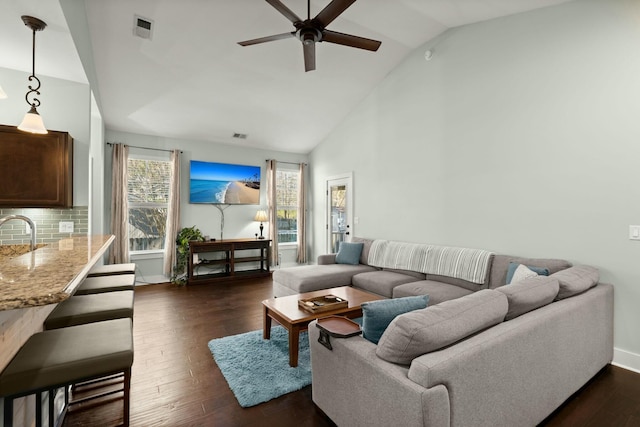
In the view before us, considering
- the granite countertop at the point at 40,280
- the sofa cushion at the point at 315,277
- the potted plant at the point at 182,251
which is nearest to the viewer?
the granite countertop at the point at 40,280

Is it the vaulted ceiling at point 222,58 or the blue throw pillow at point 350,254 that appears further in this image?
the blue throw pillow at point 350,254

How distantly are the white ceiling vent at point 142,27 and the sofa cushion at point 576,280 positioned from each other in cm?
453

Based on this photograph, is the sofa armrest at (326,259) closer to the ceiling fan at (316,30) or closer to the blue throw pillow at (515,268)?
the blue throw pillow at (515,268)

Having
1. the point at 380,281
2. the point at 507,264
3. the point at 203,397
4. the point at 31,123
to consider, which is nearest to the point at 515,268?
the point at 507,264

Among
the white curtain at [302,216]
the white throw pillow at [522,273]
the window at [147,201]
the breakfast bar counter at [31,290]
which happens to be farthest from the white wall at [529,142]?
the window at [147,201]

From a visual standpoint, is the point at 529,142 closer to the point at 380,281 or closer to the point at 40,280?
the point at 380,281

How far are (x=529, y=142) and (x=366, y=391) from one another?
10.3 ft

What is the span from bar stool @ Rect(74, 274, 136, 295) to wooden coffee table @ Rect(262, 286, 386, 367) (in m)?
1.23

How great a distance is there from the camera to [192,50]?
12.5 ft

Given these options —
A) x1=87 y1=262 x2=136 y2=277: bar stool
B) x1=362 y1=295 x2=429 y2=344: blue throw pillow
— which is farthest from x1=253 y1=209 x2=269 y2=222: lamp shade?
x1=362 y1=295 x2=429 y2=344: blue throw pillow

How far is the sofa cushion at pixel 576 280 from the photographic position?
2225 millimetres

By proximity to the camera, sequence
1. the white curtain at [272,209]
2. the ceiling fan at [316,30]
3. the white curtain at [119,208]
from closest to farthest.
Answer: the ceiling fan at [316,30], the white curtain at [119,208], the white curtain at [272,209]

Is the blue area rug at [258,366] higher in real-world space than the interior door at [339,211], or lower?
lower

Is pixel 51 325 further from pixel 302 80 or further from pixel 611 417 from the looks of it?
pixel 302 80
